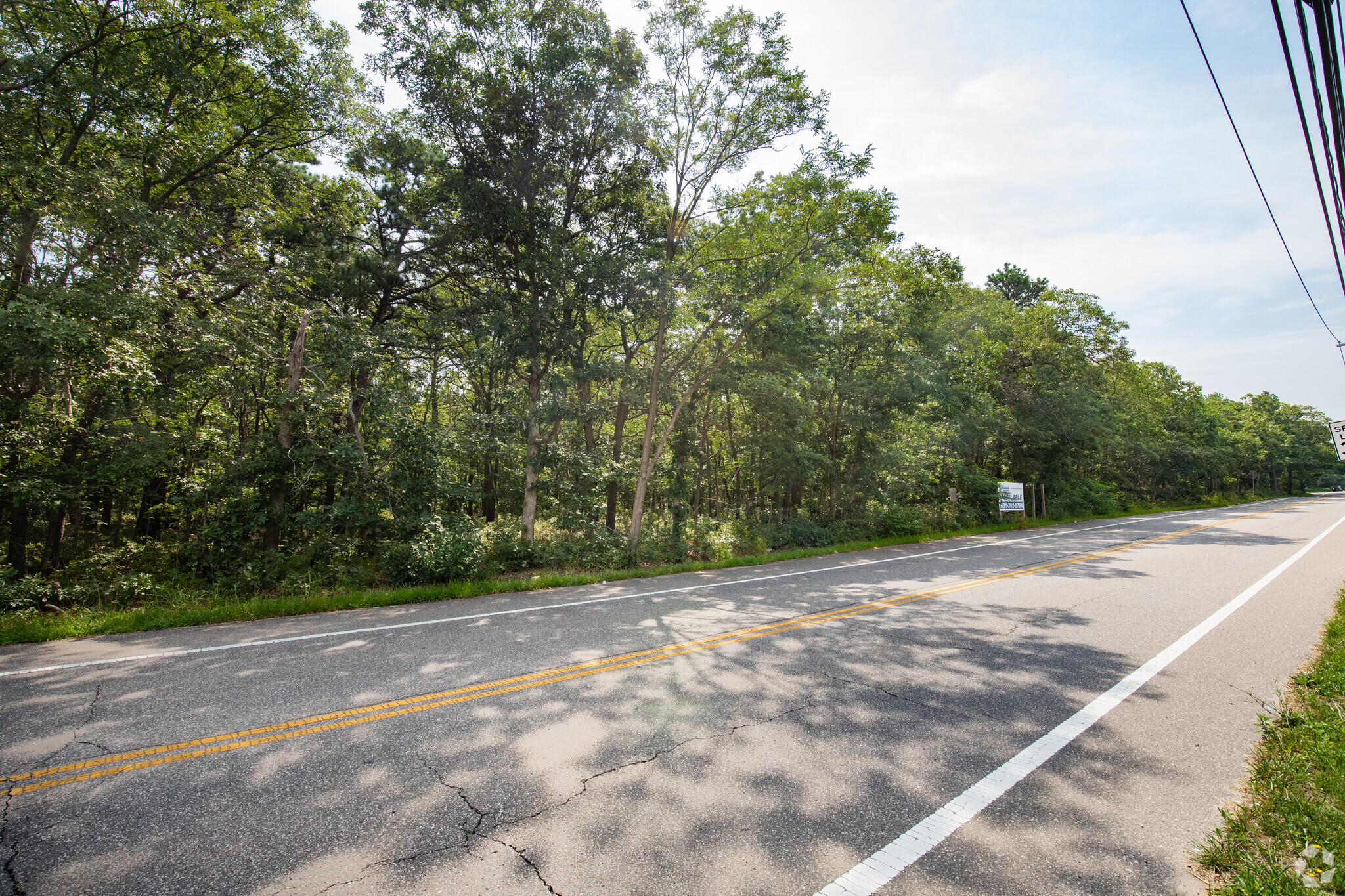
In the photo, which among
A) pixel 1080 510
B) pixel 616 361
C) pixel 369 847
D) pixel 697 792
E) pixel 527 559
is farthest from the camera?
pixel 1080 510

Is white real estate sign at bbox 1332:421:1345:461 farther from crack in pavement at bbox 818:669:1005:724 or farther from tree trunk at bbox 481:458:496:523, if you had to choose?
tree trunk at bbox 481:458:496:523

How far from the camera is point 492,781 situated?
9.57 ft

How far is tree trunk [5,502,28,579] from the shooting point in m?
8.72

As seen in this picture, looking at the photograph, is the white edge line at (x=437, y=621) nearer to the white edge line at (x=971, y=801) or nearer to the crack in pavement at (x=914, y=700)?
the crack in pavement at (x=914, y=700)

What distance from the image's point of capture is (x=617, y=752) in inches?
127

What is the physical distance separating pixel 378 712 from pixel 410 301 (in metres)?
12.9

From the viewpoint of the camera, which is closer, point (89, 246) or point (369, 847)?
point (369, 847)

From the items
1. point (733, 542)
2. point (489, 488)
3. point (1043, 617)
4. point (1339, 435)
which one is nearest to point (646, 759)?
point (1043, 617)

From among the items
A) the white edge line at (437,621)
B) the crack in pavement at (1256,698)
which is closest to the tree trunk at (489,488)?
the white edge line at (437,621)

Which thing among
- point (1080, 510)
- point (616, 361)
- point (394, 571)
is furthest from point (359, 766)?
point (1080, 510)

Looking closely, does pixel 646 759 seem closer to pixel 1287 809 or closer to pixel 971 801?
pixel 971 801

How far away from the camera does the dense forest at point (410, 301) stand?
26.7 ft

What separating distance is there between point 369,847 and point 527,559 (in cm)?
823

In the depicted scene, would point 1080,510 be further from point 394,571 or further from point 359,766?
point 359,766
